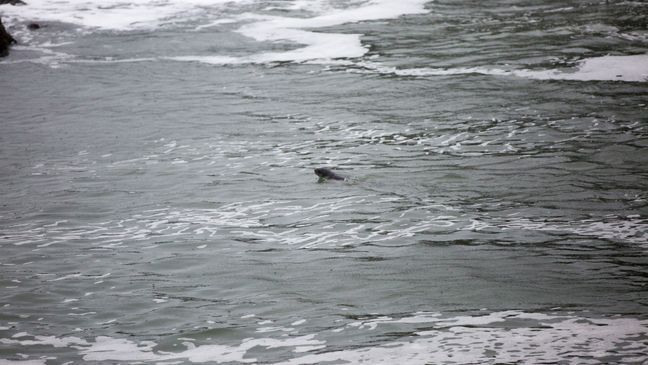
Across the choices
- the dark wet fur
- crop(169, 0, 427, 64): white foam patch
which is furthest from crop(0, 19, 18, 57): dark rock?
the dark wet fur

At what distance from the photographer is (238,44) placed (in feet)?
51.5

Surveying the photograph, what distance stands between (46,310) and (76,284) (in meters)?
0.43

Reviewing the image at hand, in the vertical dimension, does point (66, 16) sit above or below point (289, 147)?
above

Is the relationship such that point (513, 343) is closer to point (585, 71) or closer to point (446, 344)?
Answer: point (446, 344)

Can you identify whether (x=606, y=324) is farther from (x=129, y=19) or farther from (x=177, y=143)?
(x=129, y=19)

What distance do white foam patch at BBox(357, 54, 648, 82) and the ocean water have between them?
0.06 m

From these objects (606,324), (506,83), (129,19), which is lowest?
(606,324)

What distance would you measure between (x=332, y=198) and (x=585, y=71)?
18.9ft

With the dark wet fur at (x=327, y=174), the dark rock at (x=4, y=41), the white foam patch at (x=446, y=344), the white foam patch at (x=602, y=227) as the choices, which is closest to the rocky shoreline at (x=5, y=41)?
the dark rock at (x=4, y=41)

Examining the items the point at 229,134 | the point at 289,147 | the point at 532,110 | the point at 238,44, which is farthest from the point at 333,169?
the point at 238,44

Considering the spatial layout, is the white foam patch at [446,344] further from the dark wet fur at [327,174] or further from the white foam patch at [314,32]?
the white foam patch at [314,32]

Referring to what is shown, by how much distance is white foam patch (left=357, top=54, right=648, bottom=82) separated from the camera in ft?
39.7

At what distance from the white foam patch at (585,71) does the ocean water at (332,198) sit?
2.3 inches

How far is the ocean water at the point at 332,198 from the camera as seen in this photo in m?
5.66
